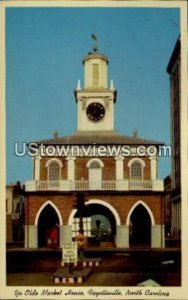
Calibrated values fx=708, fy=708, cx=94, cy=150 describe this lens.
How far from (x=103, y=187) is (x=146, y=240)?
0.65m

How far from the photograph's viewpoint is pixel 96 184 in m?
6.81

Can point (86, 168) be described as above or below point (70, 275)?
above

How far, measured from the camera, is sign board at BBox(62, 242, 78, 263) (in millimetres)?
6426

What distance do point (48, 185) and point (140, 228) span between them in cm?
100

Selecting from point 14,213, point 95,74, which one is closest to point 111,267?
point 14,213

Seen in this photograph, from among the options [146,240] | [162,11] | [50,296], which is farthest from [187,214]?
[162,11]

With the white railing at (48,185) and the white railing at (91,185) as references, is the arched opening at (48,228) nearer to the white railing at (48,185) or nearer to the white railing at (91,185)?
the white railing at (48,185)

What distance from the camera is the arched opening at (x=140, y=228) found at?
6754 mm

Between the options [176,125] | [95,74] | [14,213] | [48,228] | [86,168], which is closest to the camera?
[176,125]

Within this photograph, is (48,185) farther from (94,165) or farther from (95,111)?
(95,111)

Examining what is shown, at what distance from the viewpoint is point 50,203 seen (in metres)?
6.95

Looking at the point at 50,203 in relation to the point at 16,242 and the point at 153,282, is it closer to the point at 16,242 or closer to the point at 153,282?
the point at 16,242

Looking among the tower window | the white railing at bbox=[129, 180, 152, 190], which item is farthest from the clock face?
the white railing at bbox=[129, 180, 152, 190]

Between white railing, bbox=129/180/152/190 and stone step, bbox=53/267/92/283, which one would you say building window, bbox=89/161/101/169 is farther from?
stone step, bbox=53/267/92/283
